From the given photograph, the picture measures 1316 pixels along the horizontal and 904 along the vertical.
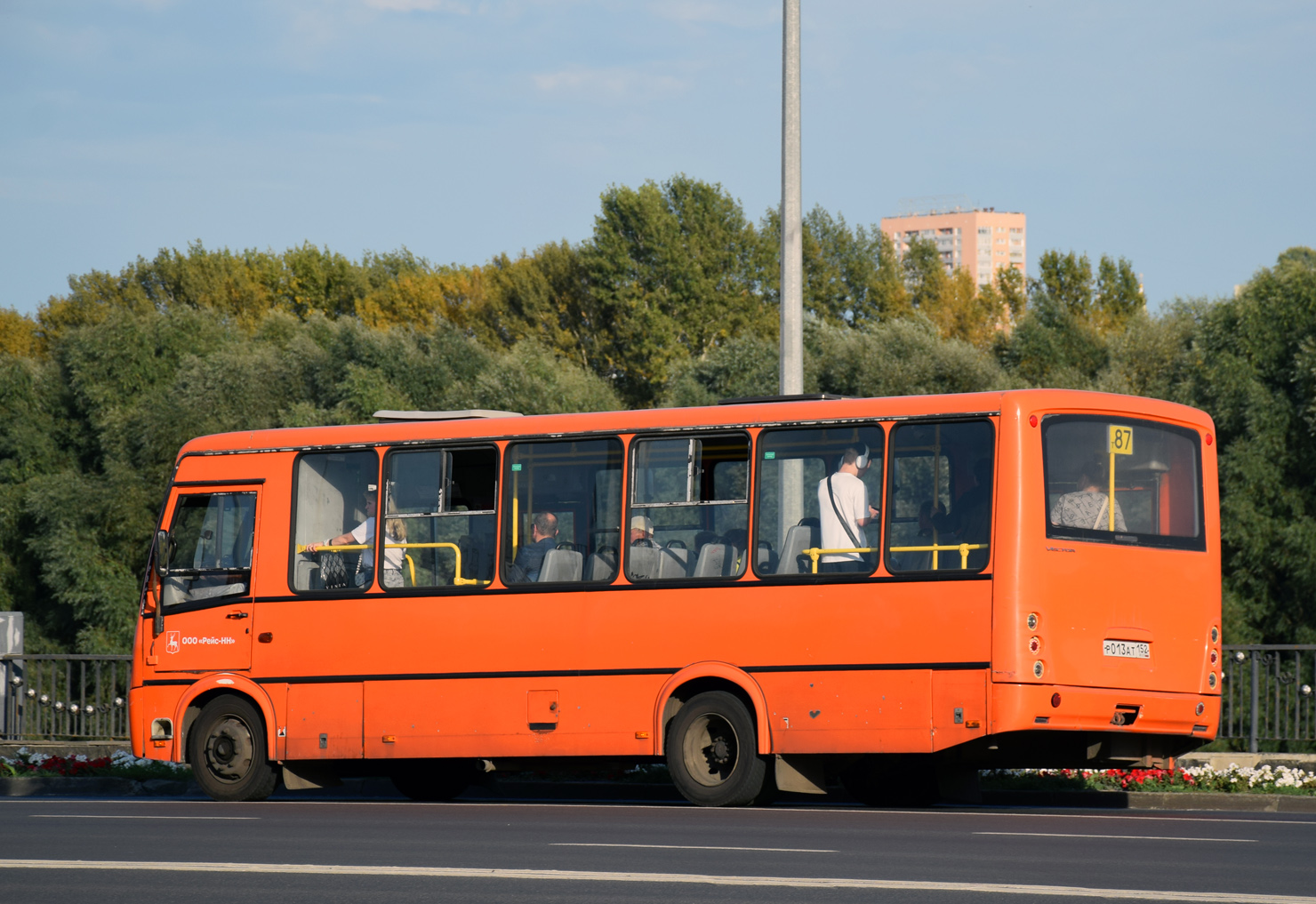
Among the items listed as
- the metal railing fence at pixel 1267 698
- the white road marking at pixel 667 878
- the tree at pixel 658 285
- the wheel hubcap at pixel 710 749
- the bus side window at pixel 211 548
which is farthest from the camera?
the tree at pixel 658 285

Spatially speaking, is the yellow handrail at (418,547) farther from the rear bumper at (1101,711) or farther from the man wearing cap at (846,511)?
the rear bumper at (1101,711)

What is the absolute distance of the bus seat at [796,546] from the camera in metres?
13.3

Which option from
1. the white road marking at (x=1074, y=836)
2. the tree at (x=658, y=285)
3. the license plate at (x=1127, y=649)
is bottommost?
the white road marking at (x=1074, y=836)

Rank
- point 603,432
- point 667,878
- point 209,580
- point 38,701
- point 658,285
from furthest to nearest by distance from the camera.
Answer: point 658,285, point 38,701, point 209,580, point 603,432, point 667,878

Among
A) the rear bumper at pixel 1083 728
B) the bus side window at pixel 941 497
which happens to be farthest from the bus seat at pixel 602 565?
the rear bumper at pixel 1083 728

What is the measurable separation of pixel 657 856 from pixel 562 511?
16.5 ft

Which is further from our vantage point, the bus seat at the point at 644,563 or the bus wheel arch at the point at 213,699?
the bus wheel arch at the point at 213,699

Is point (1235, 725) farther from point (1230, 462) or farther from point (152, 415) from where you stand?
point (152, 415)

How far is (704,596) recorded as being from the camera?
44.7 feet

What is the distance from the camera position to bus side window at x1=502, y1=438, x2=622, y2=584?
555 inches

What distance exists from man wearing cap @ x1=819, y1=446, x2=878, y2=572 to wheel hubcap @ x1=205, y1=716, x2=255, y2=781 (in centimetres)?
535

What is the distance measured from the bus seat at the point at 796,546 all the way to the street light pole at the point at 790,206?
399 centimetres

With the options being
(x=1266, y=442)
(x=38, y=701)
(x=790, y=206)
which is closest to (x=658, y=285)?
(x=1266, y=442)

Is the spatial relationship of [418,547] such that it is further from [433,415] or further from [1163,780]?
[1163,780]
